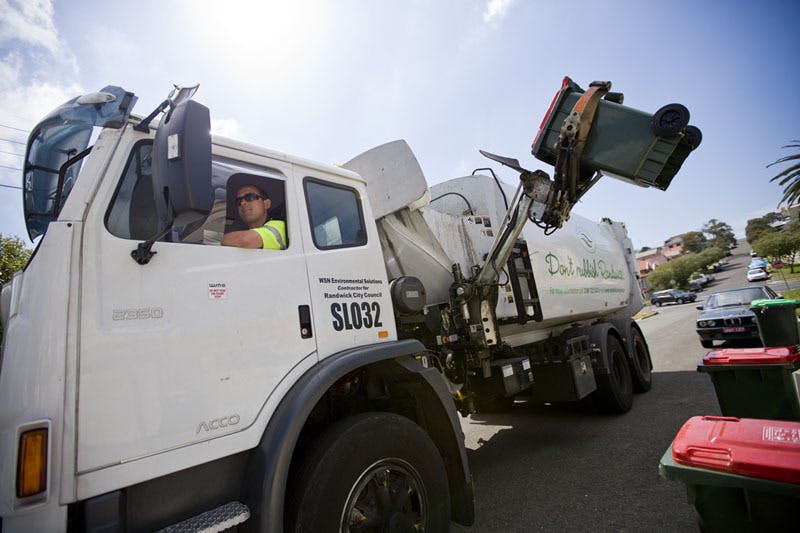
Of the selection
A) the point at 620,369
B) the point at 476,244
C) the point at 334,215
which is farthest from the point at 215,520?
the point at 620,369

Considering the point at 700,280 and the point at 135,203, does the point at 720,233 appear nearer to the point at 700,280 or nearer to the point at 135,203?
the point at 700,280

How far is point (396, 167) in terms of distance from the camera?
365cm

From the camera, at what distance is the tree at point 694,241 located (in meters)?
95.7

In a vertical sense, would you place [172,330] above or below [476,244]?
below

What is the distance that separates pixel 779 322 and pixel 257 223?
19.1ft

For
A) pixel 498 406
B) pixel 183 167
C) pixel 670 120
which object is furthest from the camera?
pixel 498 406

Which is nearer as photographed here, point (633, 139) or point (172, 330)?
point (172, 330)

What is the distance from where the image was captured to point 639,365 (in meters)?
6.73

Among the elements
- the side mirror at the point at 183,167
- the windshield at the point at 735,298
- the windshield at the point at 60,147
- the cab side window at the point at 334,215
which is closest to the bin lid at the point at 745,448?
the cab side window at the point at 334,215

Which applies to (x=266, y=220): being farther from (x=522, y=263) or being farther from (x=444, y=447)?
(x=522, y=263)

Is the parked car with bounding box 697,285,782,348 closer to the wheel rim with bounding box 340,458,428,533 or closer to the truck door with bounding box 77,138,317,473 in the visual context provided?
the wheel rim with bounding box 340,458,428,533

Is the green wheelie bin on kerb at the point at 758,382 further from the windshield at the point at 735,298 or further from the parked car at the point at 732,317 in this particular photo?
the windshield at the point at 735,298

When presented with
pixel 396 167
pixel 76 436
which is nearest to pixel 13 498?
pixel 76 436

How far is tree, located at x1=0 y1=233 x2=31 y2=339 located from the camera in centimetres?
1162
